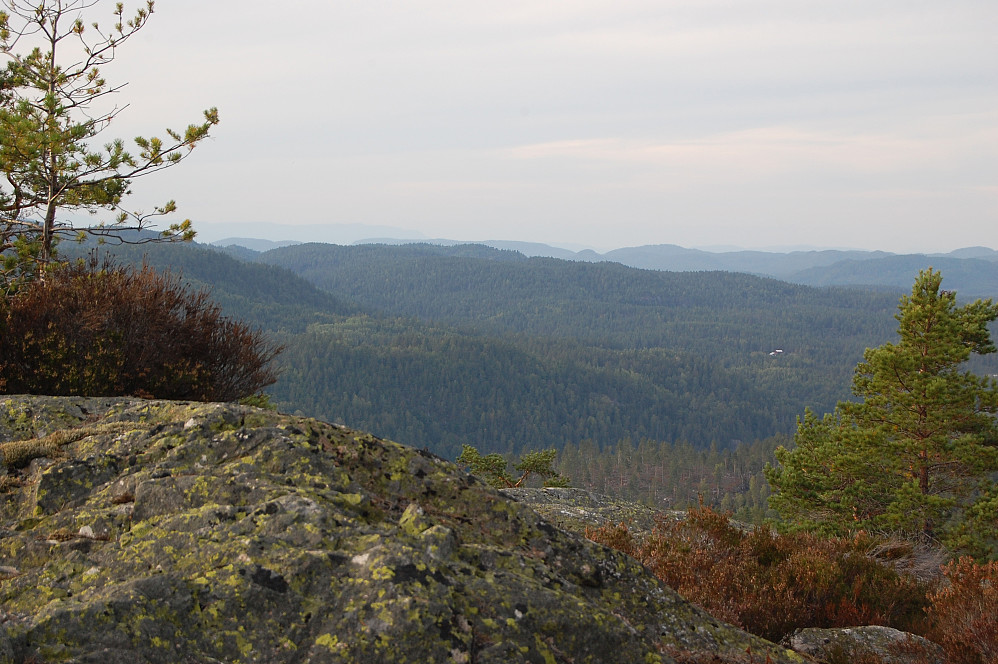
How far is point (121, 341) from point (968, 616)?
985 centimetres

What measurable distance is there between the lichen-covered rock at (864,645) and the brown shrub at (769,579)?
0.30 m

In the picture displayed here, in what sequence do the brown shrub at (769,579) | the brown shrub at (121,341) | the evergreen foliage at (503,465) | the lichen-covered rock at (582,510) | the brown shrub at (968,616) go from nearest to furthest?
1. the brown shrub at (968,616)
2. the brown shrub at (769,579)
3. the brown shrub at (121,341)
4. the lichen-covered rock at (582,510)
5. the evergreen foliage at (503,465)

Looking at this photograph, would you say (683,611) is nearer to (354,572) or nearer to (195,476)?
(354,572)

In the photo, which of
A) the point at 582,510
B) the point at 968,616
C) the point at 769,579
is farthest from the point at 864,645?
the point at 582,510

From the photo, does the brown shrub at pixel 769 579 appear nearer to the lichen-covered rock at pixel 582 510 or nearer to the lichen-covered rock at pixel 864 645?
the lichen-covered rock at pixel 864 645

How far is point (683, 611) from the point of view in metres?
4.86

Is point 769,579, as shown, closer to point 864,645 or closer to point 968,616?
point 864,645

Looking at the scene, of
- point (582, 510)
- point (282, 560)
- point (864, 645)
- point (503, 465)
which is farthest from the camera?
point (503, 465)

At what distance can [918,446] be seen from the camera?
2073 centimetres

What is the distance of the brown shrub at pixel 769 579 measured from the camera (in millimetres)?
6004

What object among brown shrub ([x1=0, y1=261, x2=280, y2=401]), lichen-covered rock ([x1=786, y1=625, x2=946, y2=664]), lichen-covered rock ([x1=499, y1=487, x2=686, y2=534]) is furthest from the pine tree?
brown shrub ([x1=0, y1=261, x2=280, y2=401])

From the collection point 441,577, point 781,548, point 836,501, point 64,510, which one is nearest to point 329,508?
point 441,577

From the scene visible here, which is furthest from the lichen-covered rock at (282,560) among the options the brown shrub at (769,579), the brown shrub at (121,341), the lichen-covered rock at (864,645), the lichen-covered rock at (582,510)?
the lichen-covered rock at (582,510)

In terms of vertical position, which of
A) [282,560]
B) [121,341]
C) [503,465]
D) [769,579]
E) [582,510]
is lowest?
[503,465]
